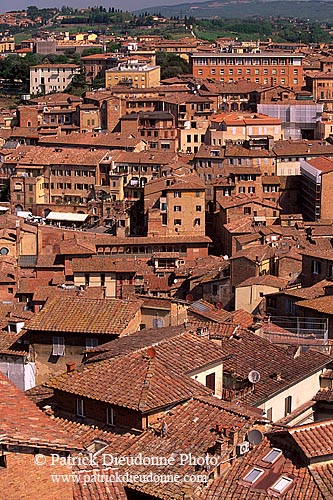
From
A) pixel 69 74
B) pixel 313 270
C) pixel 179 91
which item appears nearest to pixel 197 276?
pixel 313 270

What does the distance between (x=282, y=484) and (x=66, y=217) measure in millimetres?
36944

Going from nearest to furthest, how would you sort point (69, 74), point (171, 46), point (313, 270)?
point (313, 270)
point (69, 74)
point (171, 46)

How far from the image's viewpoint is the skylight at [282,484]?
8992mm

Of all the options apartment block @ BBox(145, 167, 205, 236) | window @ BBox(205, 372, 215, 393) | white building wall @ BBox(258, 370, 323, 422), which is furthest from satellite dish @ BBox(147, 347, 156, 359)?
apartment block @ BBox(145, 167, 205, 236)

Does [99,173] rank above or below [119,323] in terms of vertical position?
below

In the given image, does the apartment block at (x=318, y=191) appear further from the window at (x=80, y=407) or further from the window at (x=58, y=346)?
the window at (x=80, y=407)

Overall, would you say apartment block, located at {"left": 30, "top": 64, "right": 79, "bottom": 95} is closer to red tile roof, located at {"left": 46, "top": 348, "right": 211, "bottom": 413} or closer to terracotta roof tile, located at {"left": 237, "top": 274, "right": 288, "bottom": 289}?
terracotta roof tile, located at {"left": 237, "top": 274, "right": 288, "bottom": 289}

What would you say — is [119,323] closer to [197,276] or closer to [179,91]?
[197,276]

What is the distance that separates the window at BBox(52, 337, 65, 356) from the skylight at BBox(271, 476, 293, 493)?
235 inches

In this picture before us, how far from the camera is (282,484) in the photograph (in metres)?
9.07

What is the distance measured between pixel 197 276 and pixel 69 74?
5683cm

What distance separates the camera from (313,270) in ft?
79.1

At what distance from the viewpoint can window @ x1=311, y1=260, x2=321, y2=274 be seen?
2389cm

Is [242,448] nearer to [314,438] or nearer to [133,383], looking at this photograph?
[314,438]
